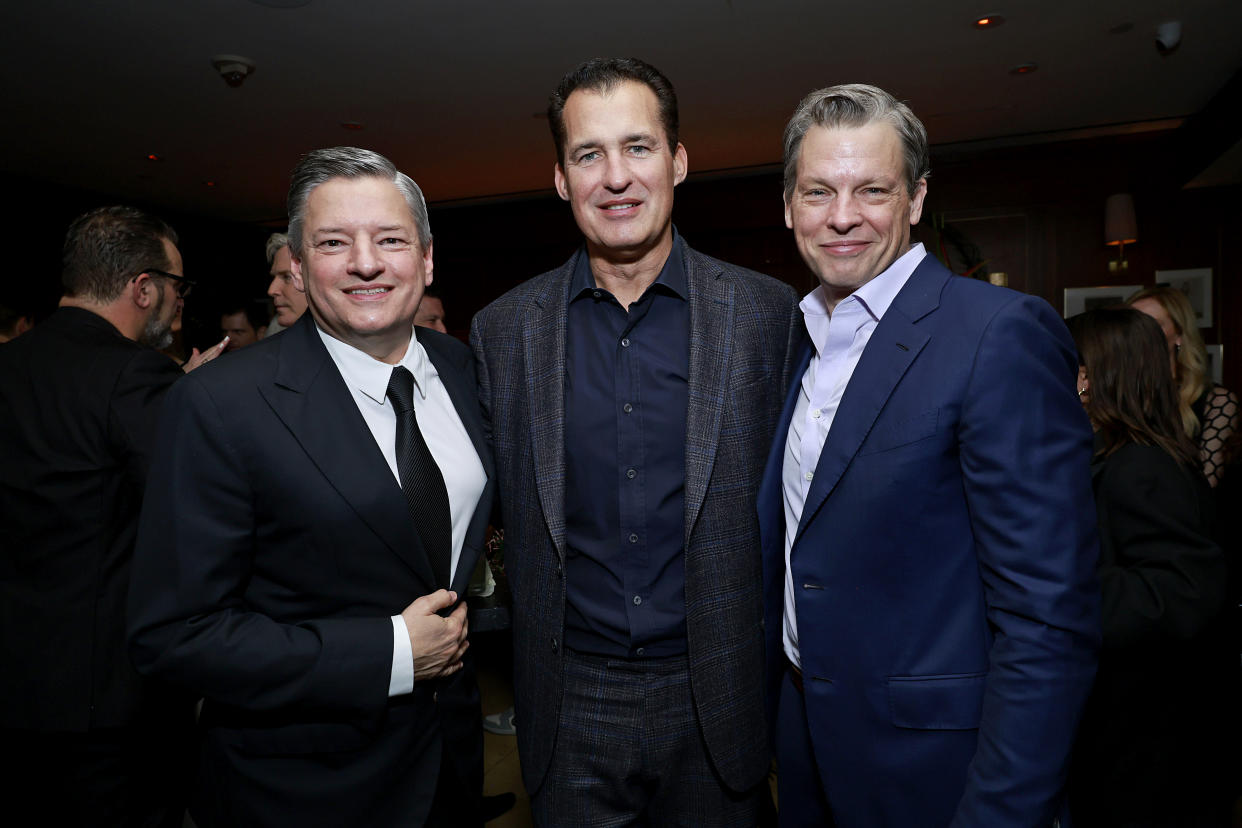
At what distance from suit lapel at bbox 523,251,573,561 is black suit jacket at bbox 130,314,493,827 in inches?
11.5

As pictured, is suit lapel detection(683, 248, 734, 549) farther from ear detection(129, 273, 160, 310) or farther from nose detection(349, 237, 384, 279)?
ear detection(129, 273, 160, 310)

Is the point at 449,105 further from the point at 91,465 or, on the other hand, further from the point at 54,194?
the point at 54,194

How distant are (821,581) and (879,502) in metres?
0.19

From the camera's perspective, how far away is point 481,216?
30.6 ft

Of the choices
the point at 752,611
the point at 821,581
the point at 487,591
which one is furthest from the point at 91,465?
the point at 821,581

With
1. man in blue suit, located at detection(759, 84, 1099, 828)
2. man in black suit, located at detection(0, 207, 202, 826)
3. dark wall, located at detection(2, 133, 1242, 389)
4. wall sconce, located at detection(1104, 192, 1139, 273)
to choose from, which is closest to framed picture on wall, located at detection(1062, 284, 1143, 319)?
dark wall, located at detection(2, 133, 1242, 389)

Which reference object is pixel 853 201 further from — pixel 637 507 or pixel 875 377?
pixel 637 507

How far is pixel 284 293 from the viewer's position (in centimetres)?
329

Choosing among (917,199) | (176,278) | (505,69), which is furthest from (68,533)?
(505,69)

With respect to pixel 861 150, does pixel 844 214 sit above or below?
below

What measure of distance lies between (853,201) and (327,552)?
1.17m

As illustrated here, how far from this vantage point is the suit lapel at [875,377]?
127 centimetres

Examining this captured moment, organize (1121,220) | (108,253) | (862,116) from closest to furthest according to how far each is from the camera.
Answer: (862,116) → (108,253) → (1121,220)

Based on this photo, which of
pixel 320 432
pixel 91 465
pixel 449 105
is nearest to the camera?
pixel 320 432
